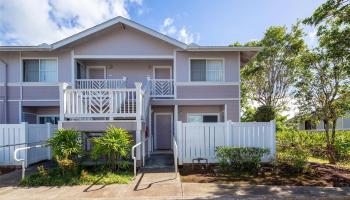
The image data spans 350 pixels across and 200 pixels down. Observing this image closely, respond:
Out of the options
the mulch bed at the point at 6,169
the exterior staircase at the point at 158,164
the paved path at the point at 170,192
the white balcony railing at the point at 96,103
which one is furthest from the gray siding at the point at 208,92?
the mulch bed at the point at 6,169

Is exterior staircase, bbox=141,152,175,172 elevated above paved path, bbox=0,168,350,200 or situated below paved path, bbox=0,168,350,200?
below

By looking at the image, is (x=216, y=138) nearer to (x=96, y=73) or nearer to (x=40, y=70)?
(x=96, y=73)

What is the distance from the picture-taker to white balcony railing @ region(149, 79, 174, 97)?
53.3 feet

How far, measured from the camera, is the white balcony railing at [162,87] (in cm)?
1625

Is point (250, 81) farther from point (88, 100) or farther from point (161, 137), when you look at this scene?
point (88, 100)

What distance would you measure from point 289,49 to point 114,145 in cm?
1792

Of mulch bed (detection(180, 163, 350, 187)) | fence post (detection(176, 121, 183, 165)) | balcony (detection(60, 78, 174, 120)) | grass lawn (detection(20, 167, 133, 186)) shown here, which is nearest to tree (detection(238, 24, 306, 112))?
mulch bed (detection(180, 163, 350, 187))

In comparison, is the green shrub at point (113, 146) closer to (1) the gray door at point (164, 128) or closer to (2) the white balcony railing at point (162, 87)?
(2) the white balcony railing at point (162, 87)

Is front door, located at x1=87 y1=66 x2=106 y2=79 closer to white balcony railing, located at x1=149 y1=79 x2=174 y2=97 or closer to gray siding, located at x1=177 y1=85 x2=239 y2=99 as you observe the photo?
white balcony railing, located at x1=149 y1=79 x2=174 y2=97

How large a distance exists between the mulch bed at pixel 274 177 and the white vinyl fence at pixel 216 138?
0.71 metres

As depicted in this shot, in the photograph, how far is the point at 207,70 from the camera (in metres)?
16.2

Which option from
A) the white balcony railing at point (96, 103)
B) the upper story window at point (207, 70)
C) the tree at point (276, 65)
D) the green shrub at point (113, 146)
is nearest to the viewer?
the green shrub at point (113, 146)

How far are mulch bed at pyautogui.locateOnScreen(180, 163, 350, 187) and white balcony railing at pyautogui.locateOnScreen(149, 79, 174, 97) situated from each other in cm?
607

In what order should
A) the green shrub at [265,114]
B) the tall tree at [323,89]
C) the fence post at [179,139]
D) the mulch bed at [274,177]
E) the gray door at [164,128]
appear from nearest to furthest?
the mulch bed at [274,177] → the fence post at [179,139] → the green shrub at [265,114] → the tall tree at [323,89] → the gray door at [164,128]
